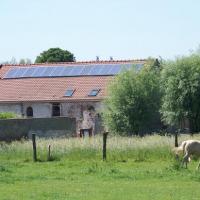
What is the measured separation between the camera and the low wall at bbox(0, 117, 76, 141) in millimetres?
43969

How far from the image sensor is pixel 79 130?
56.0 metres

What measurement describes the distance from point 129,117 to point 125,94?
1997 mm

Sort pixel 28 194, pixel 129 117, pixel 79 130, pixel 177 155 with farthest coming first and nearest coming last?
pixel 79 130
pixel 129 117
pixel 177 155
pixel 28 194

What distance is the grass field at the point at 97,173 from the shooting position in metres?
16.8

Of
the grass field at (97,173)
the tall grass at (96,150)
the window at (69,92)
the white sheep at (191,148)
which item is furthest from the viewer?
the window at (69,92)

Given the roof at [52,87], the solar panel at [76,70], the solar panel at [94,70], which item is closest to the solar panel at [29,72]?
the roof at [52,87]

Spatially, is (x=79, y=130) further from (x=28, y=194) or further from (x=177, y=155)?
(x=28, y=194)

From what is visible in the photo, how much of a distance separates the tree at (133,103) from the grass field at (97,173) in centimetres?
1881

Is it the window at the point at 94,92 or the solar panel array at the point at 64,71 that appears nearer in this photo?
the window at the point at 94,92

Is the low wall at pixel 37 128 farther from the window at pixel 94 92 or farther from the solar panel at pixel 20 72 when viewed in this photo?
the solar panel at pixel 20 72

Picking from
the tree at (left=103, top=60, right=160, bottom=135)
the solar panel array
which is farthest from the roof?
the tree at (left=103, top=60, right=160, bottom=135)

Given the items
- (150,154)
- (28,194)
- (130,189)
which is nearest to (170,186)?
(130,189)

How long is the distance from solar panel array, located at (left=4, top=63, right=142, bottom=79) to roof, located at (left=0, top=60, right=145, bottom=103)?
442mm

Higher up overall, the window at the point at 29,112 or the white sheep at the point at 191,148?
the window at the point at 29,112
